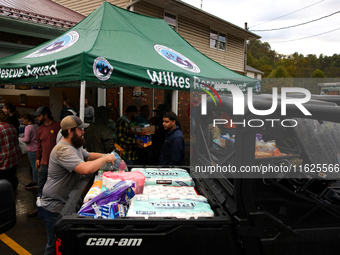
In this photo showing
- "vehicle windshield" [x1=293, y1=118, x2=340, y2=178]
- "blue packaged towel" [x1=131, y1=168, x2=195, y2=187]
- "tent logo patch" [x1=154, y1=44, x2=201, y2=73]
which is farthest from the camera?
"tent logo patch" [x1=154, y1=44, x2=201, y2=73]

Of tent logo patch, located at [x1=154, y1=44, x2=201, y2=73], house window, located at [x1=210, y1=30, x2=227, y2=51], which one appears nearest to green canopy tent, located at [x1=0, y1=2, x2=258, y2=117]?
tent logo patch, located at [x1=154, y1=44, x2=201, y2=73]

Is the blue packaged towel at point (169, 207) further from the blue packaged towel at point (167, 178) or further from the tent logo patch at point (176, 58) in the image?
the tent logo patch at point (176, 58)

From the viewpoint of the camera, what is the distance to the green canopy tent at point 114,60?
149 inches

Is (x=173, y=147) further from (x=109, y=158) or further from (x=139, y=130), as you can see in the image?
(x=139, y=130)

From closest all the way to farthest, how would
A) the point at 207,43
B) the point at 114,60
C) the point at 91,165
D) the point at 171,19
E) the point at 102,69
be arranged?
1. the point at 91,165
2. the point at 102,69
3. the point at 114,60
4. the point at 171,19
5. the point at 207,43

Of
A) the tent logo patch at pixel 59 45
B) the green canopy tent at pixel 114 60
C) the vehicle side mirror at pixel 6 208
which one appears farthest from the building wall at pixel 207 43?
the vehicle side mirror at pixel 6 208

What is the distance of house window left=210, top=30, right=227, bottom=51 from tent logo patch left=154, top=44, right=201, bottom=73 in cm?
1171

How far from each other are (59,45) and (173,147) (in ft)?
9.47

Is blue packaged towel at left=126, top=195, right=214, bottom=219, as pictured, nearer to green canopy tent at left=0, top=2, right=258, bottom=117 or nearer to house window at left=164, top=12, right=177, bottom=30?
green canopy tent at left=0, top=2, right=258, bottom=117

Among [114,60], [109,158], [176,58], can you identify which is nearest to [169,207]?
[109,158]

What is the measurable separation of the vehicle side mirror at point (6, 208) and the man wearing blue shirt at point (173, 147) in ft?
8.20

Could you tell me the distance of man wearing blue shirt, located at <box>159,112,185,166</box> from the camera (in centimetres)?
388

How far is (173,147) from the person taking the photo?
390 cm

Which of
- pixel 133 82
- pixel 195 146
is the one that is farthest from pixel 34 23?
pixel 195 146
